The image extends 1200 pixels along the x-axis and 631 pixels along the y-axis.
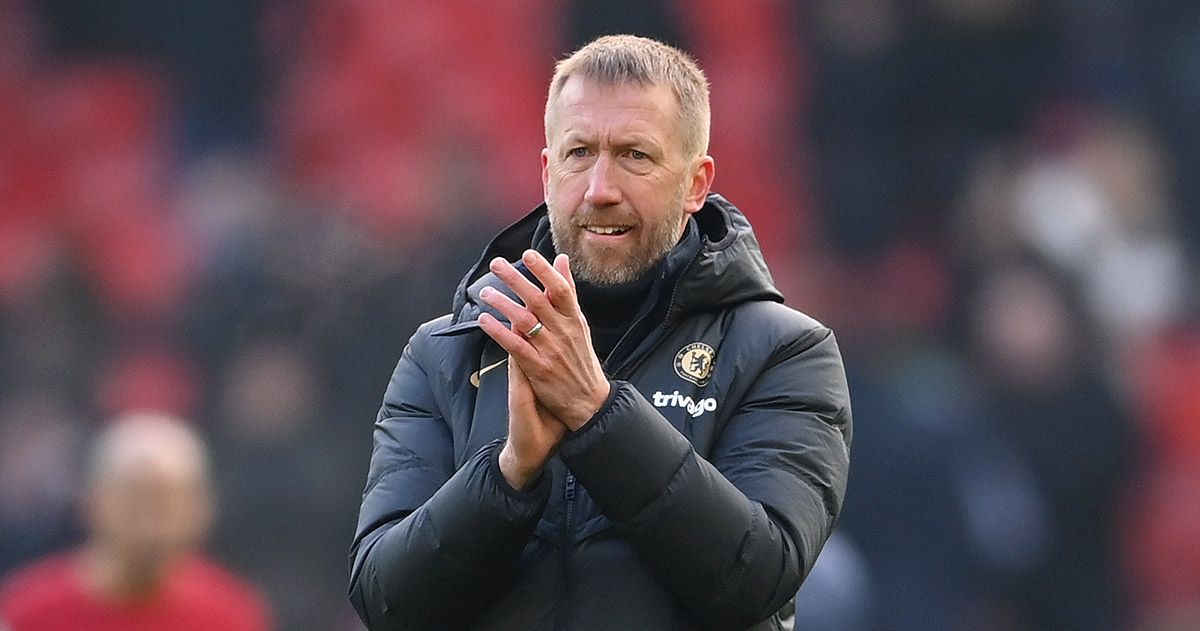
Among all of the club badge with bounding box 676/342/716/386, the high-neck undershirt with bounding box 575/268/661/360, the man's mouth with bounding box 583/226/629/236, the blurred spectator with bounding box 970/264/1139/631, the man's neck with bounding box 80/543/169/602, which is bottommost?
the blurred spectator with bounding box 970/264/1139/631

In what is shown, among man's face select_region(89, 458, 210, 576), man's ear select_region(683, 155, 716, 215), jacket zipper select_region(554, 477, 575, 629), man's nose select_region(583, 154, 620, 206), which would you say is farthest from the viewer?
man's face select_region(89, 458, 210, 576)

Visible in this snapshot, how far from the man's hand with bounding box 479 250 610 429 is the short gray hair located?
0.38m

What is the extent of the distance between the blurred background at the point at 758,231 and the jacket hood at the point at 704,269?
373 cm

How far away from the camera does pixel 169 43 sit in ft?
29.3

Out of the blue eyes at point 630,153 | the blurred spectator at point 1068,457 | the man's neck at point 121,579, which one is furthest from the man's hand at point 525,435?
the blurred spectator at point 1068,457

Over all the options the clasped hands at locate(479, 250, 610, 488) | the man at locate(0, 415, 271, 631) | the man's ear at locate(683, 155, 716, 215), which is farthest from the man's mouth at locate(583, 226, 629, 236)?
the man at locate(0, 415, 271, 631)

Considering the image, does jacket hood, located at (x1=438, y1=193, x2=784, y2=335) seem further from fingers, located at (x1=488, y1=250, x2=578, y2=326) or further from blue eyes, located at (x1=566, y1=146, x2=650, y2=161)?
fingers, located at (x1=488, y1=250, x2=578, y2=326)

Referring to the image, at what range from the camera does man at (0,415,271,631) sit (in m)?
4.78

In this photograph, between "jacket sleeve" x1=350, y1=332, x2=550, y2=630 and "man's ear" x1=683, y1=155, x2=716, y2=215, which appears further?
"man's ear" x1=683, y1=155, x2=716, y2=215

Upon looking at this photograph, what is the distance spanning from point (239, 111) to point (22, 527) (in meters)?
2.19

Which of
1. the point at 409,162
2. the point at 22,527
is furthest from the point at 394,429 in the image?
the point at 409,162

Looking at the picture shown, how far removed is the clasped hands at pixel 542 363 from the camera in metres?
2.34

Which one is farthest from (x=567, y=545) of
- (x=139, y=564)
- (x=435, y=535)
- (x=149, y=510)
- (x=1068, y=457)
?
(x=1068, y=457)

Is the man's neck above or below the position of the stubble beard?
below
